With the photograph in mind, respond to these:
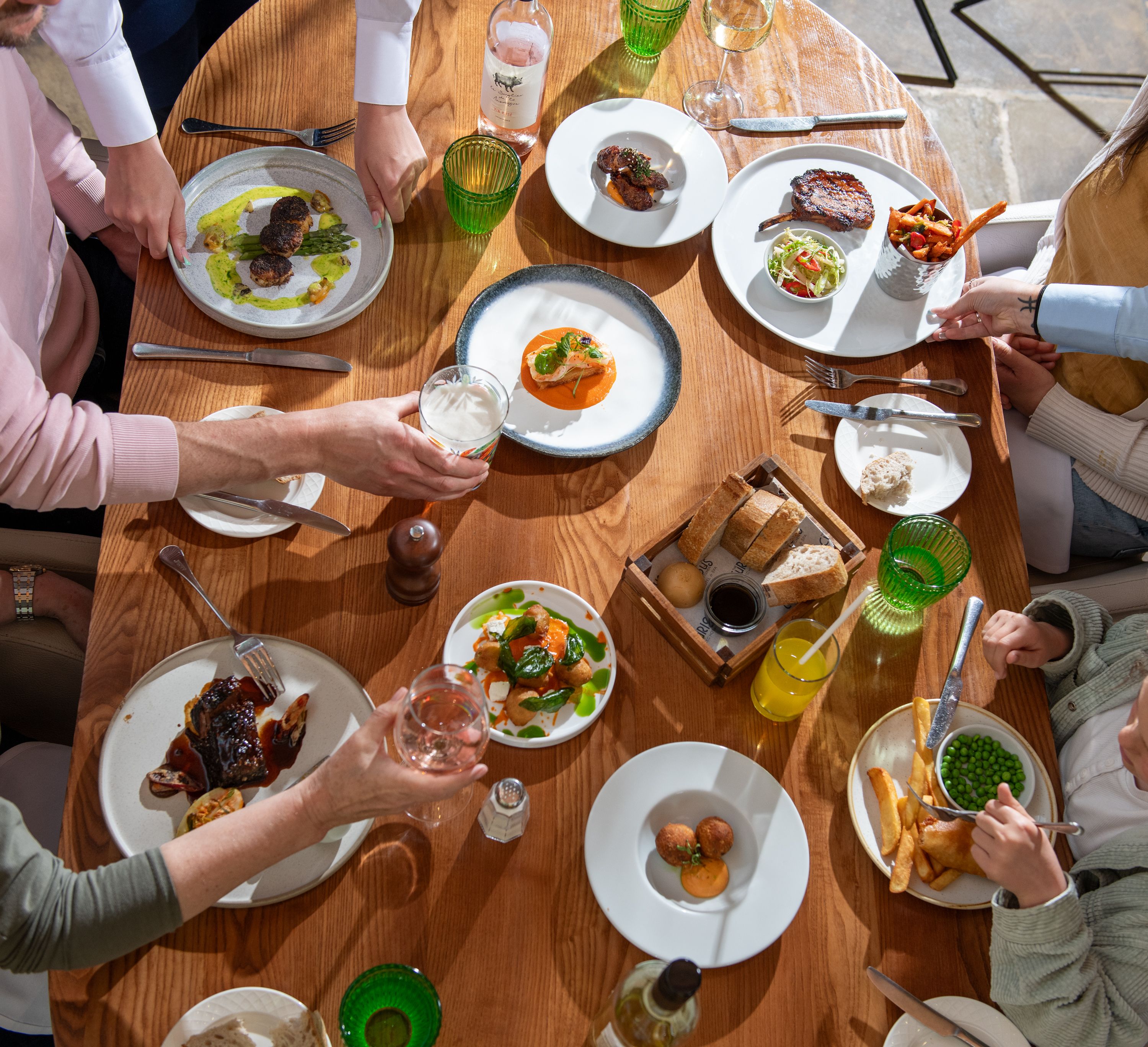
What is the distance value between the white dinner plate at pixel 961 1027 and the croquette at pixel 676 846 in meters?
0.38

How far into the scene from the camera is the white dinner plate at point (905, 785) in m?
1.40

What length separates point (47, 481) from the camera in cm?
141

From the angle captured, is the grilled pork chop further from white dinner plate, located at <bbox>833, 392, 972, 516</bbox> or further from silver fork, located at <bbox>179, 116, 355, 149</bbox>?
silver fork, located at <bbox>179, 116, 355, 149</bbox>

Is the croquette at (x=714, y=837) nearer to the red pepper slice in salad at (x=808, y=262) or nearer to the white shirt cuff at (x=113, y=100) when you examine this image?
the red pepper slice in salad at (x=808, y=262)

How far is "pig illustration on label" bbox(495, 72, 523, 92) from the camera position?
1823 mm

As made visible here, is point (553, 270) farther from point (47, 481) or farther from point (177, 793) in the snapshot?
point (177, 793)

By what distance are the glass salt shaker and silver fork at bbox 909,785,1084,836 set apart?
2.06ft

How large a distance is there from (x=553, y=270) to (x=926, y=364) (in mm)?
804

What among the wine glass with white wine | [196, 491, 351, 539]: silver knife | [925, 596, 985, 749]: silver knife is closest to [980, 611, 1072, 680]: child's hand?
[925, 596, 985, 749]: silver knife

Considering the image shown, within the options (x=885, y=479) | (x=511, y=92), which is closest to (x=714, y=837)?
(x=885, y=479)

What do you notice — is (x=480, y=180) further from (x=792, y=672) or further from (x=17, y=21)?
(x=792, y=672)

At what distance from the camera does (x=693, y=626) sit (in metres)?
1.54

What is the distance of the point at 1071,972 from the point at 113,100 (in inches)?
87.5

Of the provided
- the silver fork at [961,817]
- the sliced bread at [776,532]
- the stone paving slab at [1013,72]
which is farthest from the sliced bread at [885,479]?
the stone paving slab at [1013,72]
